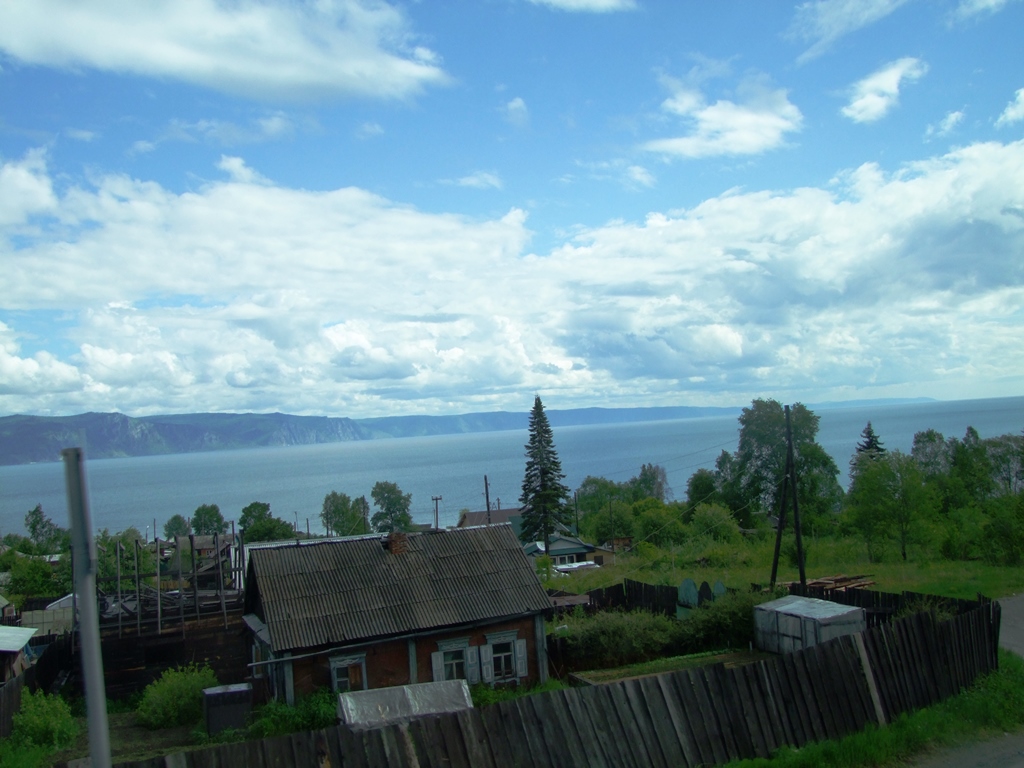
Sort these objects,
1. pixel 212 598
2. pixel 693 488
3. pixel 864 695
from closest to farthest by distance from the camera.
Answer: pixel 864 695 < pixel 212 598 < pixel 693 488

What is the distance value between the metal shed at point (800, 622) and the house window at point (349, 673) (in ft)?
32.9

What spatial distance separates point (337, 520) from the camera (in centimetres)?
10688

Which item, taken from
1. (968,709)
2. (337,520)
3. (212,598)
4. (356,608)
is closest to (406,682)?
(356,608)

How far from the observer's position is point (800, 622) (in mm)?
17234

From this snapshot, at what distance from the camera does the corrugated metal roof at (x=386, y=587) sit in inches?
717

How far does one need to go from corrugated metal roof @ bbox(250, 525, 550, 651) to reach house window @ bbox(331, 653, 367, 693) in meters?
0.54

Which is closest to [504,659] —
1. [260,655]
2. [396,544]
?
[396,544]

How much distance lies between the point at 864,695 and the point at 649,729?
3.74 meters

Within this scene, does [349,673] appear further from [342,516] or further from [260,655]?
[342,516]

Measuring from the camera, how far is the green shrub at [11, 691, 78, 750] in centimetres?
1823

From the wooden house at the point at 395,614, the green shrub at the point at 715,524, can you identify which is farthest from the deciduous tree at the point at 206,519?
the wooden house at the point at 395,614

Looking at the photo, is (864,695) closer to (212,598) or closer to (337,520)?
(212,598)

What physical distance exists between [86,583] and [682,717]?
26.7 feet

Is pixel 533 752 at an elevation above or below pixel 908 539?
above
